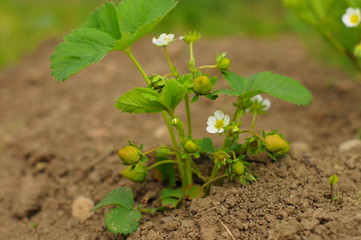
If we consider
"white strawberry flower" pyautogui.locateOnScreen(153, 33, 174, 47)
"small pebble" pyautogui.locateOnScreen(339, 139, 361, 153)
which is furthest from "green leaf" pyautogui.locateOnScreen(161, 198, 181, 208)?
"small pebble" pyautogui.locateOnScreen(339, 139, 361, 153)

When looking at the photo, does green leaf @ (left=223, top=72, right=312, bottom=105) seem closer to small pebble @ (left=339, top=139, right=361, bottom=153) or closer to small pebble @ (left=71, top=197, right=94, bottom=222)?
small pebble @ (left=339, top=139, right=361, bottom=153)

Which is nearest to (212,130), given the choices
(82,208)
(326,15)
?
(82,208)

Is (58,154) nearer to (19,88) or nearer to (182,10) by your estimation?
(19,88)

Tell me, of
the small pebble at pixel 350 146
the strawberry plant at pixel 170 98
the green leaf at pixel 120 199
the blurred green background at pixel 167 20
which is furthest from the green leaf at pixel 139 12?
the blurred green background at pixel 167 20

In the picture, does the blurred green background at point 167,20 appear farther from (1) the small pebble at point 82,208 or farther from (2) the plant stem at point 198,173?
(2) the plant stem at point 198,173

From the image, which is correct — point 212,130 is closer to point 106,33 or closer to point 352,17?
point 106,33

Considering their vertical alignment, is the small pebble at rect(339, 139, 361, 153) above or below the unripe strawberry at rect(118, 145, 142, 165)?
below

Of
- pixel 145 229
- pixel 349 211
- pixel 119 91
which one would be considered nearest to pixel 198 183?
pixel 145 229
